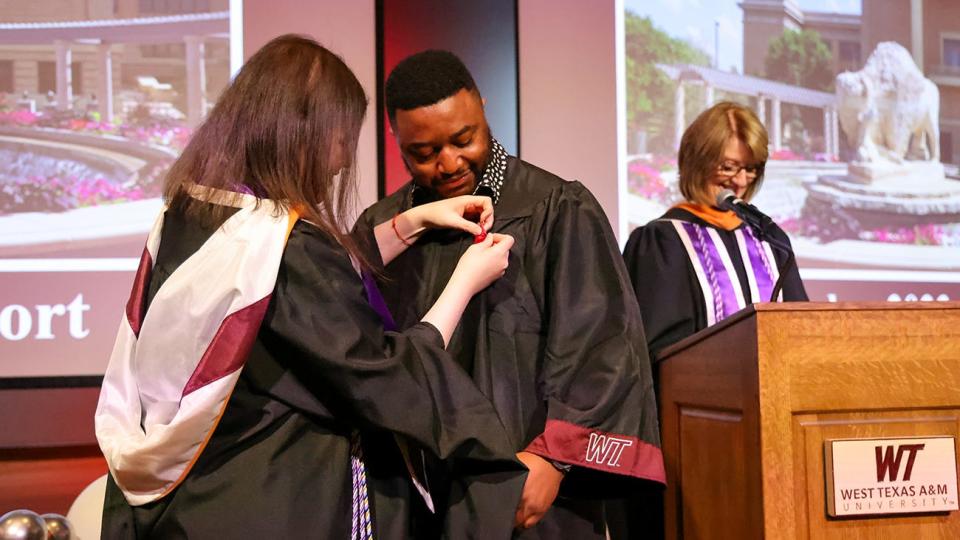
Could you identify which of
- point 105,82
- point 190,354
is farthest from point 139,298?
point 105,82

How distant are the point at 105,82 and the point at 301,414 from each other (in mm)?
2630

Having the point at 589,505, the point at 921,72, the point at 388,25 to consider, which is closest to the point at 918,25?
the point at 921,72

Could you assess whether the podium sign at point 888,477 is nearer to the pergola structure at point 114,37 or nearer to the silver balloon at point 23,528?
the silver balloon at point 23,528

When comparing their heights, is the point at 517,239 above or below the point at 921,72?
below

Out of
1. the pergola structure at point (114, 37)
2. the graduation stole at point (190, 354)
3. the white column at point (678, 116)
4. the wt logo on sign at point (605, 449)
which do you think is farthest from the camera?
the white column at point (678, 116)

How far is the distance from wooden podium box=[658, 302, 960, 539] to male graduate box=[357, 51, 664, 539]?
20cm

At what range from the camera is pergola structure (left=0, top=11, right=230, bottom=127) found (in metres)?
3.94

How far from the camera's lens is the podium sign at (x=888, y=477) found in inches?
78.2

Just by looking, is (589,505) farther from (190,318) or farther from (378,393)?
(190,318)

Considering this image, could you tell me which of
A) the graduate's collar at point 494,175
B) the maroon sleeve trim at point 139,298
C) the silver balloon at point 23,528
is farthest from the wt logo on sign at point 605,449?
the silver balloon at point 23,528

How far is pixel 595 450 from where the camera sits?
2098mm

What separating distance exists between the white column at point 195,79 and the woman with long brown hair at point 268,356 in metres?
2.22

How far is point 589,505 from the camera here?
2244 mm

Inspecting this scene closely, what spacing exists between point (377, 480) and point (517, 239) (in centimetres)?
67
